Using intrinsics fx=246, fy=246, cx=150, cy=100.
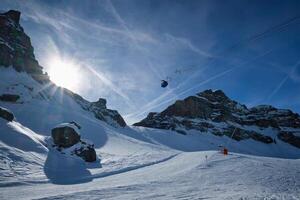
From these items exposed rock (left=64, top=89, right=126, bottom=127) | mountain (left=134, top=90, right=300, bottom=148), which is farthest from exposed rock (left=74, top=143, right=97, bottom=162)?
mountain (left=134, top=90, right=300, bottom=148)

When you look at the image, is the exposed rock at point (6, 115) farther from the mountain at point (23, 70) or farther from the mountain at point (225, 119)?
the mountain at point (225, 119)

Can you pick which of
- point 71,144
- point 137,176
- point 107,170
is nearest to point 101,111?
point 71,144

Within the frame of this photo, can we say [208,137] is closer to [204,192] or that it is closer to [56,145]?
[56,145]

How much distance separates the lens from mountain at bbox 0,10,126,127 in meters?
61.0

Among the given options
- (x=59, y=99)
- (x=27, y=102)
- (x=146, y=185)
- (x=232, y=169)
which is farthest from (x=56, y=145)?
(x=59, y=99)

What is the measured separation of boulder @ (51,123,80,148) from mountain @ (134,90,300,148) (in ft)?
261

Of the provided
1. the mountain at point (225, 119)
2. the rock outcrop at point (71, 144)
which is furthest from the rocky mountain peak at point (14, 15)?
the rock outcrop at point (71, 144)

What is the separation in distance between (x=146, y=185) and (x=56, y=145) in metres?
19.3

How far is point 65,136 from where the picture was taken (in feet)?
103

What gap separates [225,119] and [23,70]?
107 meters

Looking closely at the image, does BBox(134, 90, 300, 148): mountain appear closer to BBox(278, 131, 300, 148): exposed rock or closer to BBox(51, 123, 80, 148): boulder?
BBox(278, 131, 300, 148): exposed rock

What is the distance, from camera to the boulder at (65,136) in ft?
102

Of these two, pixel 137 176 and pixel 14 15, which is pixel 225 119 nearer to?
pixel 14 15

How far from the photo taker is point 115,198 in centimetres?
1238
